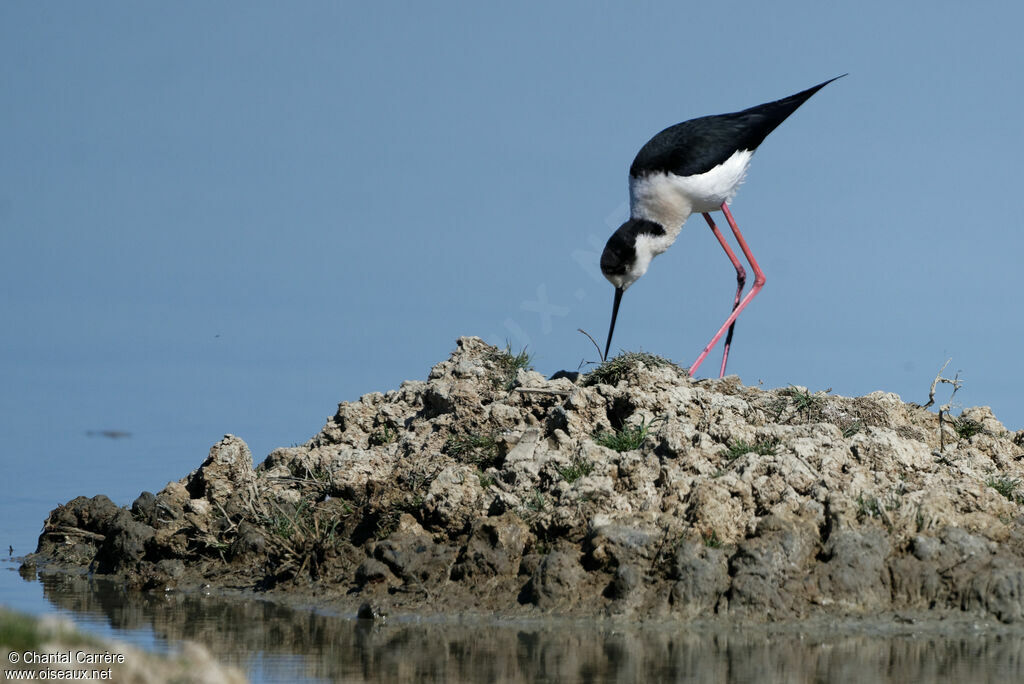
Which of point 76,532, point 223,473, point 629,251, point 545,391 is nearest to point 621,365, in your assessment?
point 545,391

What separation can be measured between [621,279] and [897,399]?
3.26 metres

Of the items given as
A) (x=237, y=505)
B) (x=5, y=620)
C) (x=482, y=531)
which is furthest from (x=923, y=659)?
(x=237, y=505)

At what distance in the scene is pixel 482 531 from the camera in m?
8.91

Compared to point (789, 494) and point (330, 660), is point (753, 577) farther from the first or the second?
point (330, 660)

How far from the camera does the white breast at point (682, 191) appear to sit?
12.7m

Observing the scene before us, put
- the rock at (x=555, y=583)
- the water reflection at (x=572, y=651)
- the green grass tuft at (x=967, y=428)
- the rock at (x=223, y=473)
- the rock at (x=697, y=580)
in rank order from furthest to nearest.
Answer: the rock at (x=223, y=473), the green grass tuft at (x=967, y=428), the rock at (x=555, y=583), the rock at (x=697, y=580), the water reflection at (x=572, y=651)

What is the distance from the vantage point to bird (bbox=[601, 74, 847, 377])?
1275 cm

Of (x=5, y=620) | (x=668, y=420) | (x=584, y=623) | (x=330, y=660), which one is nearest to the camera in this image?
(x=5, y=620)

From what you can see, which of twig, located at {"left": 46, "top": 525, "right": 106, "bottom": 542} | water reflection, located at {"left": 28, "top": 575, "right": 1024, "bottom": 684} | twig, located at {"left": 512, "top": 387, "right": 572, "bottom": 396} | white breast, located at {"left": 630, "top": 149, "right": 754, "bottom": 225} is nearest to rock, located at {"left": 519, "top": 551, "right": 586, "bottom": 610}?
water reflection, located at {"left": 28, "top": 575, "right": 1024, "bottom": 684}

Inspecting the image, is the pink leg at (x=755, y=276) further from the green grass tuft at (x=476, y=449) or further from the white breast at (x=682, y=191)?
the green grass tuft at (x=476, y=449)

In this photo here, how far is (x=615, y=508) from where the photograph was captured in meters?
8.90

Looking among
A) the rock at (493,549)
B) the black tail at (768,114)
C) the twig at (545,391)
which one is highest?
the black tail at (768,114)

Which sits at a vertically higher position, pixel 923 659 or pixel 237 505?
pixel 237 505

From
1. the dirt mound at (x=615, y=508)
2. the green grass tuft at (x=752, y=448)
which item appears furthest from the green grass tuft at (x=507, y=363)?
the green grass tuft at (x=752, y=448)
